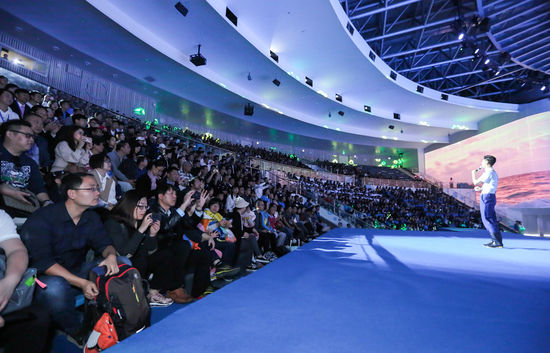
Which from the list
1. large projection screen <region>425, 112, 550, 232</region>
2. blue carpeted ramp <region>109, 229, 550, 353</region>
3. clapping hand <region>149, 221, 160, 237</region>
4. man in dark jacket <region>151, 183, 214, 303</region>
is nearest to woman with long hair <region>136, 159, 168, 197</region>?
man in dark jacket <region>151, 183, 214, 303</region>

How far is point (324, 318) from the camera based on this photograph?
143 centimetres

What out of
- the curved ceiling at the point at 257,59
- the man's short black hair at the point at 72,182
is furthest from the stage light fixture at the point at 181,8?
the man's short black hair at the point at 72,182

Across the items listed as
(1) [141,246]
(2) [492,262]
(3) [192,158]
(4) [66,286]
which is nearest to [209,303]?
(4) [66,286]

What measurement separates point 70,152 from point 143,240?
162 centimetres

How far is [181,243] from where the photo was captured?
250 cm

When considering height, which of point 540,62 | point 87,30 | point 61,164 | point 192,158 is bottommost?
point 61,164

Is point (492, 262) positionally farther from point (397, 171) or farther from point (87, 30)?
point (397, 171)

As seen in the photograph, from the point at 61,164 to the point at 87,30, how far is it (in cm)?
713

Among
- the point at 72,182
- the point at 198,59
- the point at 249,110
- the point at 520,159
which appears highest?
the point at 198,59

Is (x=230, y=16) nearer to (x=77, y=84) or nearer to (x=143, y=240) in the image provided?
(x=77, y=84)

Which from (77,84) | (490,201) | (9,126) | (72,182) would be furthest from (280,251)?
(77,84)

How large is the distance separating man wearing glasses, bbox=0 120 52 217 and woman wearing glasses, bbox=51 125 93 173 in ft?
2.60

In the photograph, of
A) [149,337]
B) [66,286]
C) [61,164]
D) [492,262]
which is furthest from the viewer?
[61,164]

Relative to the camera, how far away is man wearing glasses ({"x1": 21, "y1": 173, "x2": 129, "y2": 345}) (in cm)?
151
